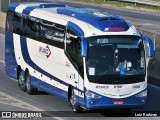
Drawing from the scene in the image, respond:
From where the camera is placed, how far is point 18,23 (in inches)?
1040

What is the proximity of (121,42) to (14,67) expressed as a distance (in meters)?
7.13

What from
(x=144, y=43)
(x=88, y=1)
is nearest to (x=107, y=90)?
(x=144, y=43)

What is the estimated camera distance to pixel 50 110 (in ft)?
70.0

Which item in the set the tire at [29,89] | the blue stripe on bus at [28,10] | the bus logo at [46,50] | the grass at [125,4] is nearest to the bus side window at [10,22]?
the blue stripe on bus at [28,10]

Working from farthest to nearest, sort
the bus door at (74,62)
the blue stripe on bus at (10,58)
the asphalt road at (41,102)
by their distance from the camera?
1. the blue stripe on bus at (10,58)
2. the asphalt road at (41,102)
3. the bus door at (74,62)

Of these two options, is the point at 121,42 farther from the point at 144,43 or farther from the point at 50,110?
the point at 50,110

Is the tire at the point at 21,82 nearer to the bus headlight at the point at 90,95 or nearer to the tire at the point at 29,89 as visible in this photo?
the tire at the point at 29,89

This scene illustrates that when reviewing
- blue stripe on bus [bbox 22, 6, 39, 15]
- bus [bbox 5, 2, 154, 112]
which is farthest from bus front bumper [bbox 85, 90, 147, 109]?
blue stripe on bus [bbox 22, 6, 39, 15]

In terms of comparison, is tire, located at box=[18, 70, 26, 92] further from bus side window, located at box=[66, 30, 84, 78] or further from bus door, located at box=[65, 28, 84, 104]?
bus side window, located at box=[66, 30, 84, 78]

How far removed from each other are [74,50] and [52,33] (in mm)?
2182

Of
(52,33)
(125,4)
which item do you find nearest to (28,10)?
(52,33)

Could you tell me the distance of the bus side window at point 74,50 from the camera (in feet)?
67.1

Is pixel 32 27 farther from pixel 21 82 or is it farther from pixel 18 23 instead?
pixel 21 82

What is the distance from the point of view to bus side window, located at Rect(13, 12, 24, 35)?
2605 cm
